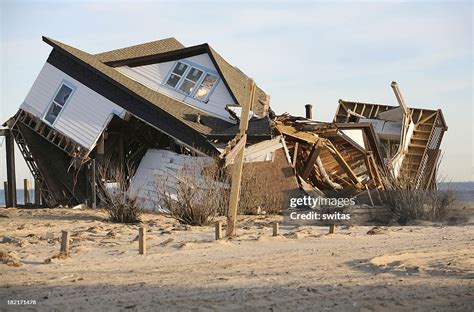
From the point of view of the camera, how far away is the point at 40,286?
1106 centimetres

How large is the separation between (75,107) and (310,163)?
887cm

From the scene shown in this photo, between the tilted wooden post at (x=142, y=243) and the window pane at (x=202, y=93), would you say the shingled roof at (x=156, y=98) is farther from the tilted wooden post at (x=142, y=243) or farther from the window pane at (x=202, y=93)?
the tilted wooden post at (x=142, y=243)

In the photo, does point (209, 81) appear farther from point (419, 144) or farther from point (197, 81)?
point (419, 144)

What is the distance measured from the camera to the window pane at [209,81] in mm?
29341

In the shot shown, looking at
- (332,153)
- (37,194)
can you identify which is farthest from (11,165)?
(332,153)

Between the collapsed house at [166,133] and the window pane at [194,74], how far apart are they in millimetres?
44

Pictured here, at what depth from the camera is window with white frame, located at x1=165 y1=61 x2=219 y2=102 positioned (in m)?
29.2

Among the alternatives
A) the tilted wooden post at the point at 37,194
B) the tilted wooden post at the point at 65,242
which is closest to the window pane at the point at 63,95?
the tilted wooden post at the point at 37,194

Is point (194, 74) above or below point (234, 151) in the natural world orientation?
above

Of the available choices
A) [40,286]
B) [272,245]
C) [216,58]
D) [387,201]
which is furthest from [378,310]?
[216,58]

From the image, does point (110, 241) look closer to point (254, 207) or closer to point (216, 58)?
point (254, 207)

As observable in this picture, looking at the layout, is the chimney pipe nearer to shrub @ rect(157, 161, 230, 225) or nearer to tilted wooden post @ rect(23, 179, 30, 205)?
tilted wooden post @ rect(23, 179, 30, 205)

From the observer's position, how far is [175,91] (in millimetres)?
29703

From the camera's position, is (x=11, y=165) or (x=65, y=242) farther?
(x=11, y=165)
